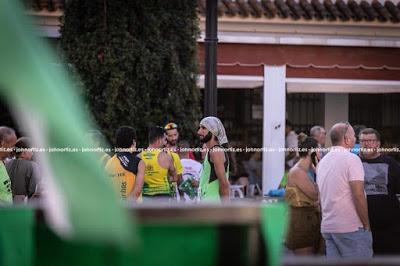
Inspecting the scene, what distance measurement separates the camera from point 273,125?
17172mm

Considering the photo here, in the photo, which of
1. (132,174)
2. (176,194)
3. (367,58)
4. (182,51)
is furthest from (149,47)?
(367,58)

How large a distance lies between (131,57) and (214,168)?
508 cm

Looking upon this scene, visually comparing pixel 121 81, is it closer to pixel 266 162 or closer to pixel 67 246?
pixel 266 162

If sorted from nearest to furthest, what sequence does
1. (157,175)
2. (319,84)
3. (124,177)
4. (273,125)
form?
(124,177) → (157,175) → (273,125) → (319,84)

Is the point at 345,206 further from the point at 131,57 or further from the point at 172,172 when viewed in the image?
the point at 131,57

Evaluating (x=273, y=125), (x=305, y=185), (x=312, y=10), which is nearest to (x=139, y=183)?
(x=305, y=185)

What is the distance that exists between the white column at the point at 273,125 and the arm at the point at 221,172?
8608 millimetres

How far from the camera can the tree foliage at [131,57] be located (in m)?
13.0

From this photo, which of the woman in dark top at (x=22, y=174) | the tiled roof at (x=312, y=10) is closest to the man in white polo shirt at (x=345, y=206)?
the woman in dark top at (x=22, y=174)

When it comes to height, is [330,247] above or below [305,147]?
below

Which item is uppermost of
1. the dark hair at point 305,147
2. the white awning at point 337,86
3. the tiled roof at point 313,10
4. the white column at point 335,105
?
the tiled roof at point 313,10

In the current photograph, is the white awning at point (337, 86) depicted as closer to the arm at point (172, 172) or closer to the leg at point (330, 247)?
the arm at point (172, 172)

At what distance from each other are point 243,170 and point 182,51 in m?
4.94

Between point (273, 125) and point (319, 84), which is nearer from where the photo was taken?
point (273, 125)
